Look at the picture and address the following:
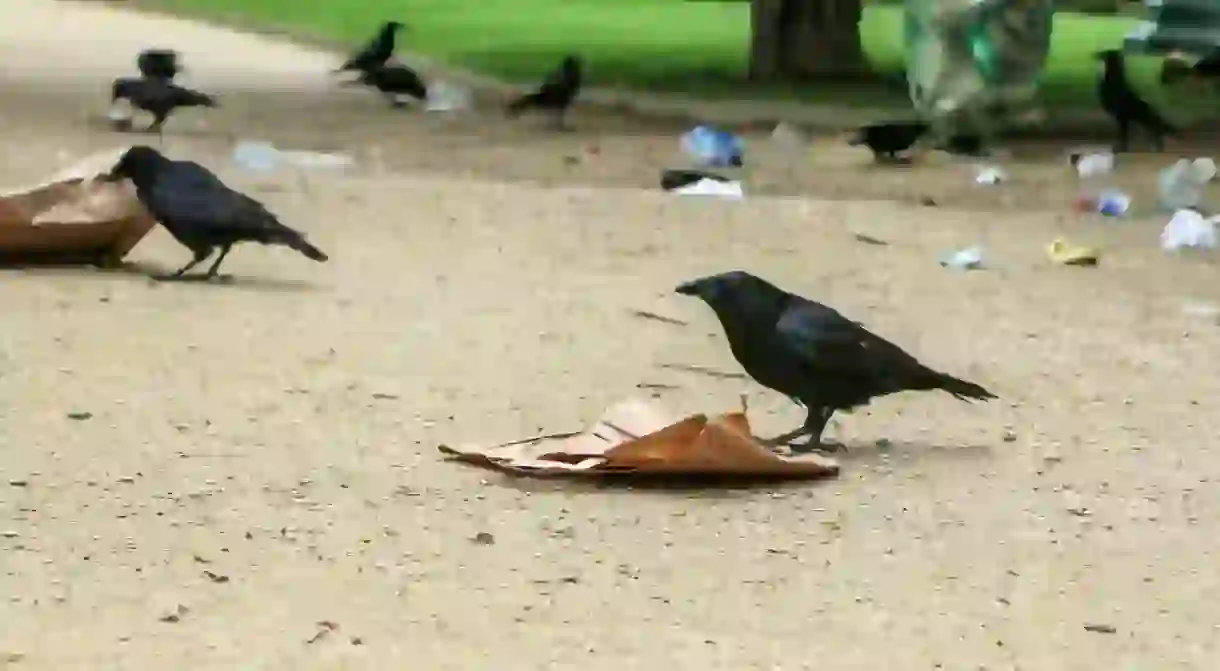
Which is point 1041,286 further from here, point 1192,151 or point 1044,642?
point 1192,151

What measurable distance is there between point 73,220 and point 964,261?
4.32 m

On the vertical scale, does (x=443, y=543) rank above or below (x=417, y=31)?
above

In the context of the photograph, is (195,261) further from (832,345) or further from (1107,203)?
(1107,203)

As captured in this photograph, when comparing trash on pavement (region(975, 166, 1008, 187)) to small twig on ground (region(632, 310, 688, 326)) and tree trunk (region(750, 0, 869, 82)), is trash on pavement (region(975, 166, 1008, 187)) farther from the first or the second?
tree trunk (region(750, 0, 869, 82))

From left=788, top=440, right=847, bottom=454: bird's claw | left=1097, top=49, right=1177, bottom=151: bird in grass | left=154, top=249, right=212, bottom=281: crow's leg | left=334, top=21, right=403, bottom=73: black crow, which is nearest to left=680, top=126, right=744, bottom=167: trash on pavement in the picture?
left=1097, top=49, right=1177, bottom=151: bird in grass

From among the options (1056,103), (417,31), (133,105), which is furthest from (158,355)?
(417,31)

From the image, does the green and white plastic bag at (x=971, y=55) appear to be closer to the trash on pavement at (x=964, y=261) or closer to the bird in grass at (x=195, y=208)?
the trash on pavement at (x=964, y=261)

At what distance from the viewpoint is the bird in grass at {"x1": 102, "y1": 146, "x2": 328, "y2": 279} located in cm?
1006

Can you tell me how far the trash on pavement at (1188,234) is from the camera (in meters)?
12.9

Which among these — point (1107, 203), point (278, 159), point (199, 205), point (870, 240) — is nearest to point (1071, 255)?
point (870, 240)

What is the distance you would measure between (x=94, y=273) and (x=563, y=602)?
5.46 m

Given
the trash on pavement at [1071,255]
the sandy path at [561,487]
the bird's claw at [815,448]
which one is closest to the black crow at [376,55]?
the sandy path at [561,487]

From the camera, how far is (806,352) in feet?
22.7

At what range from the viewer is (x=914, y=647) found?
16.4ft
